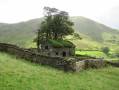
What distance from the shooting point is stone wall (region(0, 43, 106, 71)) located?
554 inches

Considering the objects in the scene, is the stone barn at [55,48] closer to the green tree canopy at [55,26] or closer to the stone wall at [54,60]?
the green tree canopy at [55,26]

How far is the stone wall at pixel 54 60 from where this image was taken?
14070 mm

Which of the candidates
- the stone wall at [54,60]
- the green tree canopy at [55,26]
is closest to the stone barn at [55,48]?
the green tree canopy at [55,26]

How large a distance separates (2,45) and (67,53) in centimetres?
2432

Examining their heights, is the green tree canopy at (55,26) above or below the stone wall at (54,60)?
above

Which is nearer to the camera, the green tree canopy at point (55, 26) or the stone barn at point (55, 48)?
the stone barn at point (55, 48)

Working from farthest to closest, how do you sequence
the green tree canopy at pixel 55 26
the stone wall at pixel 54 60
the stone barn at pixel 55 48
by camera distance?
the green tree canopy at pixel 55 26
the stone barn at pixel 55 48
the stone wall at pixel 54 60

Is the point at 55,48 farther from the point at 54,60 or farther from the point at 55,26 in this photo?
the point at 54,60

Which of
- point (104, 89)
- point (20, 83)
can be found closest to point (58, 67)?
point (104, 89)

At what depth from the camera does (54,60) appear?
49.5 feet

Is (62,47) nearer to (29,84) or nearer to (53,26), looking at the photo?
(53,26)

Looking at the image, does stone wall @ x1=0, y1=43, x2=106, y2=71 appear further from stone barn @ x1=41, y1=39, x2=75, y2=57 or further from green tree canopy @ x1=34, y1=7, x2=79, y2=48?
green tree canopy @ x1=34, y1=7, x2=79, y2=48

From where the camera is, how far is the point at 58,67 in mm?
14609

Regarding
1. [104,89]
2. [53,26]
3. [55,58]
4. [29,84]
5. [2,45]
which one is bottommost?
[104,89]
